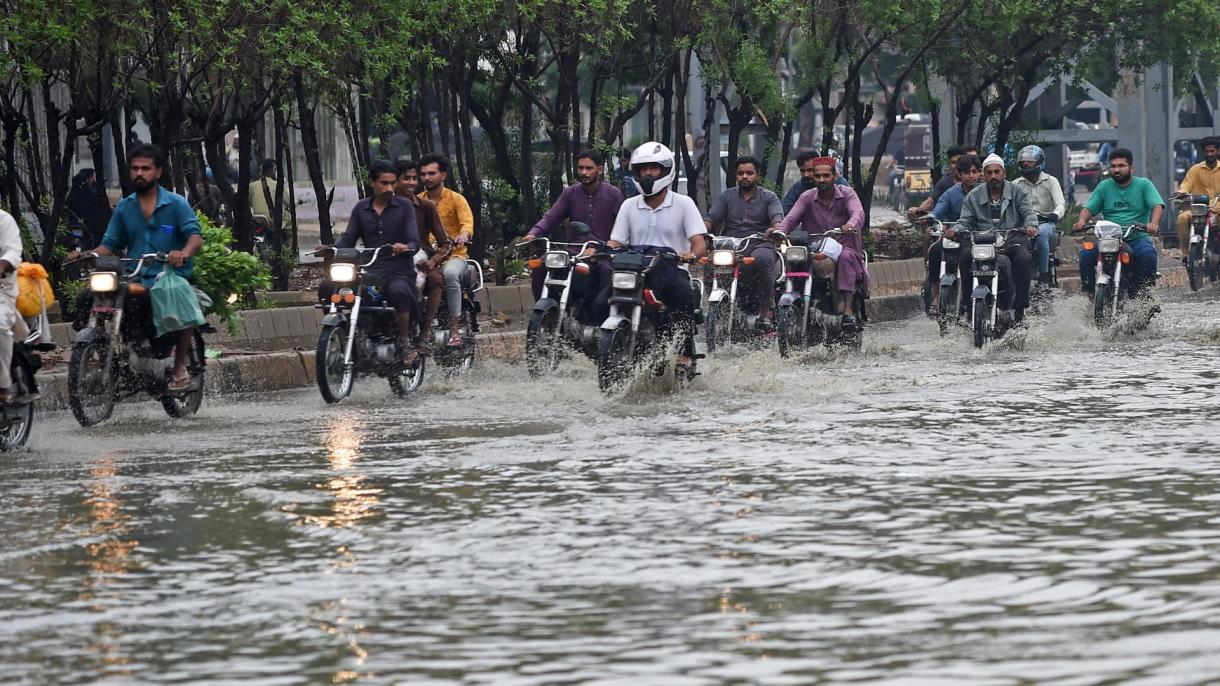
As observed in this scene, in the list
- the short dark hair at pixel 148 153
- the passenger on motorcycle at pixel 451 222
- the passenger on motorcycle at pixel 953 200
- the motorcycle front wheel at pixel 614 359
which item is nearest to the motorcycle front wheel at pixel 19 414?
the short dark hair at pixel 148 153

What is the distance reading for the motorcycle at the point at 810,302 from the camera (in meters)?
16.5

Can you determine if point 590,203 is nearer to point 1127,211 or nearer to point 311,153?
point 1127,211

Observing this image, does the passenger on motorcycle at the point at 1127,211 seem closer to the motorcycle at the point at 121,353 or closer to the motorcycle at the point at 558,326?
the motorcycle at the point at 558,326

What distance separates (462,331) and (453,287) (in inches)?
14.0

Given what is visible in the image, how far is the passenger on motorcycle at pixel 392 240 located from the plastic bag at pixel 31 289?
2.47 m

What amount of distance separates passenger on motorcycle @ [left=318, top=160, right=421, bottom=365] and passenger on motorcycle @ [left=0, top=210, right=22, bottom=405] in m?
3.11

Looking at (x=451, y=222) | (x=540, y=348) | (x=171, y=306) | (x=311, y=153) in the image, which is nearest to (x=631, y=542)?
(x=171, y=306)

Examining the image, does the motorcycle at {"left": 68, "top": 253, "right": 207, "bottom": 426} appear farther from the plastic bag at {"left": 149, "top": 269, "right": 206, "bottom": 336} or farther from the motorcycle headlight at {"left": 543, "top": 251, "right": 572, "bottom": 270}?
the motorcycle headlight at {"left": 543, "top": 251, "right": 572, "bottom": 270}

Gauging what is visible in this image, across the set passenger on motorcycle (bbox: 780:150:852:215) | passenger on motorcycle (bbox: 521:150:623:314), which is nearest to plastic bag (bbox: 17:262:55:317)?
passenger on motorcycle (bbox: 521:150:623:314)

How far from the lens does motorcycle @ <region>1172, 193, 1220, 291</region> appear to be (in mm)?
24406

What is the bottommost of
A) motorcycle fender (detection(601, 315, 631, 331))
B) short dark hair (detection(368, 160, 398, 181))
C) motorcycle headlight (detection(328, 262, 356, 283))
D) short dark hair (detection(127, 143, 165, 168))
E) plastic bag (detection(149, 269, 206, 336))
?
motorcycle fender (detection(601, 315, 631, 331))

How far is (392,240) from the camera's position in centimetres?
1438

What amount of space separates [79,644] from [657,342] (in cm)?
786

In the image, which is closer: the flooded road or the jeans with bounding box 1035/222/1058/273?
the flooded road
